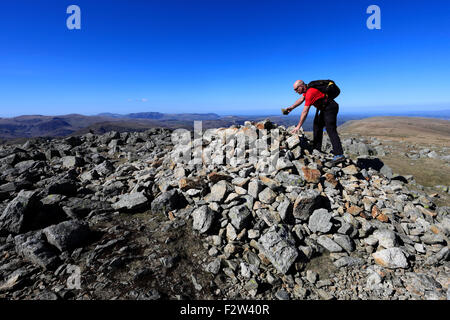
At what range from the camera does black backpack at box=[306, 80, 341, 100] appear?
7.82m

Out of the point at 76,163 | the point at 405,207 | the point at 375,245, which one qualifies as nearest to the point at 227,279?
the point at 375,245

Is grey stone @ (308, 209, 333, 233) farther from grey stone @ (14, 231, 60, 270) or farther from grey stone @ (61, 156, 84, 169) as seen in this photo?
grey stone @ (61, 156, 84, 169)

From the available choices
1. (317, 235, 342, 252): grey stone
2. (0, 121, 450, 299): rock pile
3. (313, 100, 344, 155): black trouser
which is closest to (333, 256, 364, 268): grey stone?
(0, 121, 450, 299): rock pile

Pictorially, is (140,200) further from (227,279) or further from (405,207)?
(405,207)

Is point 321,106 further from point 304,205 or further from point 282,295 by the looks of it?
point 282,295

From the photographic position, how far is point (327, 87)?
7805 mm

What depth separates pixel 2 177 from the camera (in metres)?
10.1

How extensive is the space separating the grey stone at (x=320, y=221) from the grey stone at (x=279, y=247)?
0.95 m

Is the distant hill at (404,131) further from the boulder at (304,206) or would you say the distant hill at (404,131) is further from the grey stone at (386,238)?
the boulder at (304,206)

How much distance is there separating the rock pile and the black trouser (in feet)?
2.66

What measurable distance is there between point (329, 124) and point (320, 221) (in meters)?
4.24

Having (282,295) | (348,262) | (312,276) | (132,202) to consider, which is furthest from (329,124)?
(132,202)
